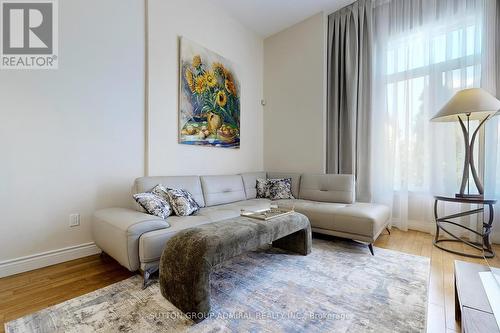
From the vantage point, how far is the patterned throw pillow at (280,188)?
3512 mm

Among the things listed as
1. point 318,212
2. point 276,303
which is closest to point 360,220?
point 318,212

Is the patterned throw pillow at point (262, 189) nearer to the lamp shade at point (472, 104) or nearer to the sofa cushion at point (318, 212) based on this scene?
the sofa cushion at point (318, 212)

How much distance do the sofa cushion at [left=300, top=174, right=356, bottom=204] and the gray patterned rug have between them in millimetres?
1094

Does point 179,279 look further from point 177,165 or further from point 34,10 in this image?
point 34,10

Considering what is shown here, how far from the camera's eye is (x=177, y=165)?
10.3ft

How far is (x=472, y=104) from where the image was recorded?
236 cm

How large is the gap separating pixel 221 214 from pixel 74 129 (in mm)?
1679

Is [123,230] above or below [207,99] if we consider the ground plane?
below

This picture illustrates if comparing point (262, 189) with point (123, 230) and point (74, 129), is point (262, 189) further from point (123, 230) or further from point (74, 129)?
point (74, 129)

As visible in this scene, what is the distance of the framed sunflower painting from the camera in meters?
3.16

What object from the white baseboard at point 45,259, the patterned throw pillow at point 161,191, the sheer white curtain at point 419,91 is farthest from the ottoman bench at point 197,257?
the sheer white curtain at point 419,91

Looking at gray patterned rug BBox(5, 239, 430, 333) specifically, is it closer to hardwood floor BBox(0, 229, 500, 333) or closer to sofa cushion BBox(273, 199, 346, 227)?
hardwood floor BBox(0, 229, 500, 333)

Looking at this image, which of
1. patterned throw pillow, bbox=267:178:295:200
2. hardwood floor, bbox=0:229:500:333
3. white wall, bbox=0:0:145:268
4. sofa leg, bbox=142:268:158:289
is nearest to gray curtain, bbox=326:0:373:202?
patterned throw pillow, bbox=267:178:295:200

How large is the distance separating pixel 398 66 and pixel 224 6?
2760 millimetres
